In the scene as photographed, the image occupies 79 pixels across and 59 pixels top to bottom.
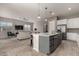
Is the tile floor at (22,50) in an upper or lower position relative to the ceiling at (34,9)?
lower

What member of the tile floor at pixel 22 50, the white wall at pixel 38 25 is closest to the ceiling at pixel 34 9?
the white wall at pixel 38 25

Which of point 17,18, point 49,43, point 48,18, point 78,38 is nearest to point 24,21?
point 17,18

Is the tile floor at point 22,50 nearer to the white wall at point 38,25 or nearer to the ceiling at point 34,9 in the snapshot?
the white wall at point 38,25

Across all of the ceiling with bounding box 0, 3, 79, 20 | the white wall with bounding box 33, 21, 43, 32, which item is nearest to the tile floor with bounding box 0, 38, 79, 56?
the white wall with bounding box 33, 21, 43, 32

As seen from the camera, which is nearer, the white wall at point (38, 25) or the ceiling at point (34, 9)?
the ceiling at point (34, 9)

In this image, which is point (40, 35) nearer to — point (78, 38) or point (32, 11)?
point (32, 11)

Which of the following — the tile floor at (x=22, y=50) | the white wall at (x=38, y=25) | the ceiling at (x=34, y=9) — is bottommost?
the tile floor at (x=22, y=50)

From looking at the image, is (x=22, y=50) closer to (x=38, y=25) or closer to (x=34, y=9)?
(x=38, y=25)

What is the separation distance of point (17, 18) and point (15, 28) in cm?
44

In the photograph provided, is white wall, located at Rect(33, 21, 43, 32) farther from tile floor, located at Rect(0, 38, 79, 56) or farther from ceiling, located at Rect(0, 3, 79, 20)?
tile floor, located at Rect(0, 38, 79, 56)

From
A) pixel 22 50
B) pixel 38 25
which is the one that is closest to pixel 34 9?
pixel 38 25

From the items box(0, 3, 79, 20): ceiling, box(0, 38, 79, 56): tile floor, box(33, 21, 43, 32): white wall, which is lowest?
box(0, 38, 79, 56): tile floor

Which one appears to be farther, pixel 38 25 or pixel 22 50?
pixel 22 50

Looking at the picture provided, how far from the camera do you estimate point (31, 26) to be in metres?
2.88
